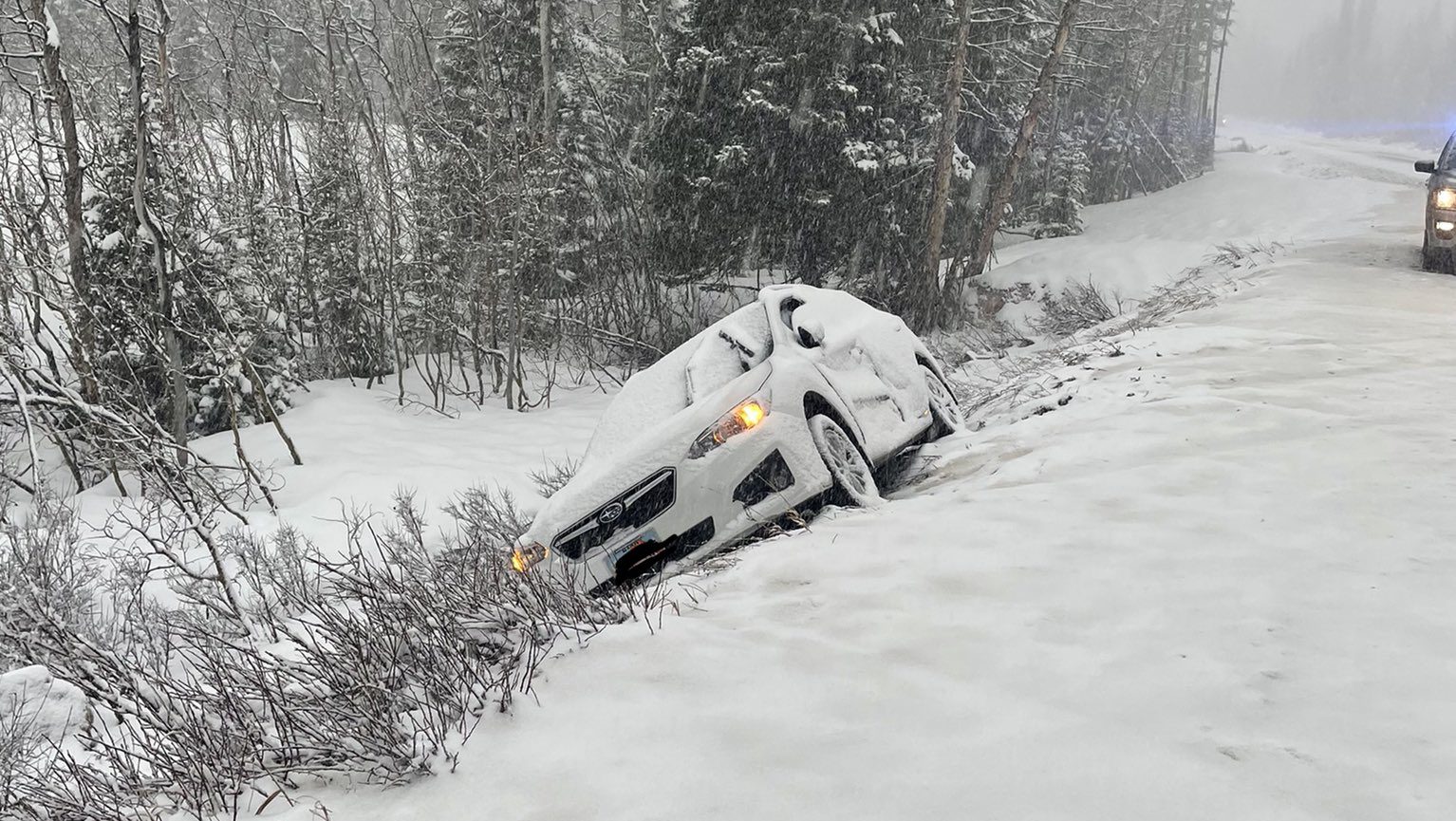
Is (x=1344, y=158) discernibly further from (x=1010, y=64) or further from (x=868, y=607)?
(x=868, y=607)

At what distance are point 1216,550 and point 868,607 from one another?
1.72 metres

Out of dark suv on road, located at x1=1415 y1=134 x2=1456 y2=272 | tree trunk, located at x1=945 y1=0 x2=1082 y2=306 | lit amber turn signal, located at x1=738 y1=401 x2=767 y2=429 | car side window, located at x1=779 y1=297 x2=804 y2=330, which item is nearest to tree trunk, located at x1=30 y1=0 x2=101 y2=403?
car side window, located at x1=779 y1=297 x2=804 y2=330

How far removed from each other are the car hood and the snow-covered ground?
3.05 feet

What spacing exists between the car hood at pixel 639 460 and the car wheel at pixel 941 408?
265cm

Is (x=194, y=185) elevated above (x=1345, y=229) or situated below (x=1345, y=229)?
above

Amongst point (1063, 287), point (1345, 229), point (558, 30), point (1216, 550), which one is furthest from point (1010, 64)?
point (1216, 550)

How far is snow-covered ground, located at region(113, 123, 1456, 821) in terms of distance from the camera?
2.46 metres

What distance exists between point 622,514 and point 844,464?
5.24 feet

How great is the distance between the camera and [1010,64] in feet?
75.7

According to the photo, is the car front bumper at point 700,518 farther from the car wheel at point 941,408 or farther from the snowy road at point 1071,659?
the car wheel at point 941,408

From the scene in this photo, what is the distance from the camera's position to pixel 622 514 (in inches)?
209

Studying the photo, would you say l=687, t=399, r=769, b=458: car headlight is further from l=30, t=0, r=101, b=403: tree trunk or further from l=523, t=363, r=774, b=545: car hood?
l=30, t=0, r=101, b=403: tree trunk

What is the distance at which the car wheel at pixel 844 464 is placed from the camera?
226 inches

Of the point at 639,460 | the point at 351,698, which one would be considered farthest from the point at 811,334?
the point at 351,698
